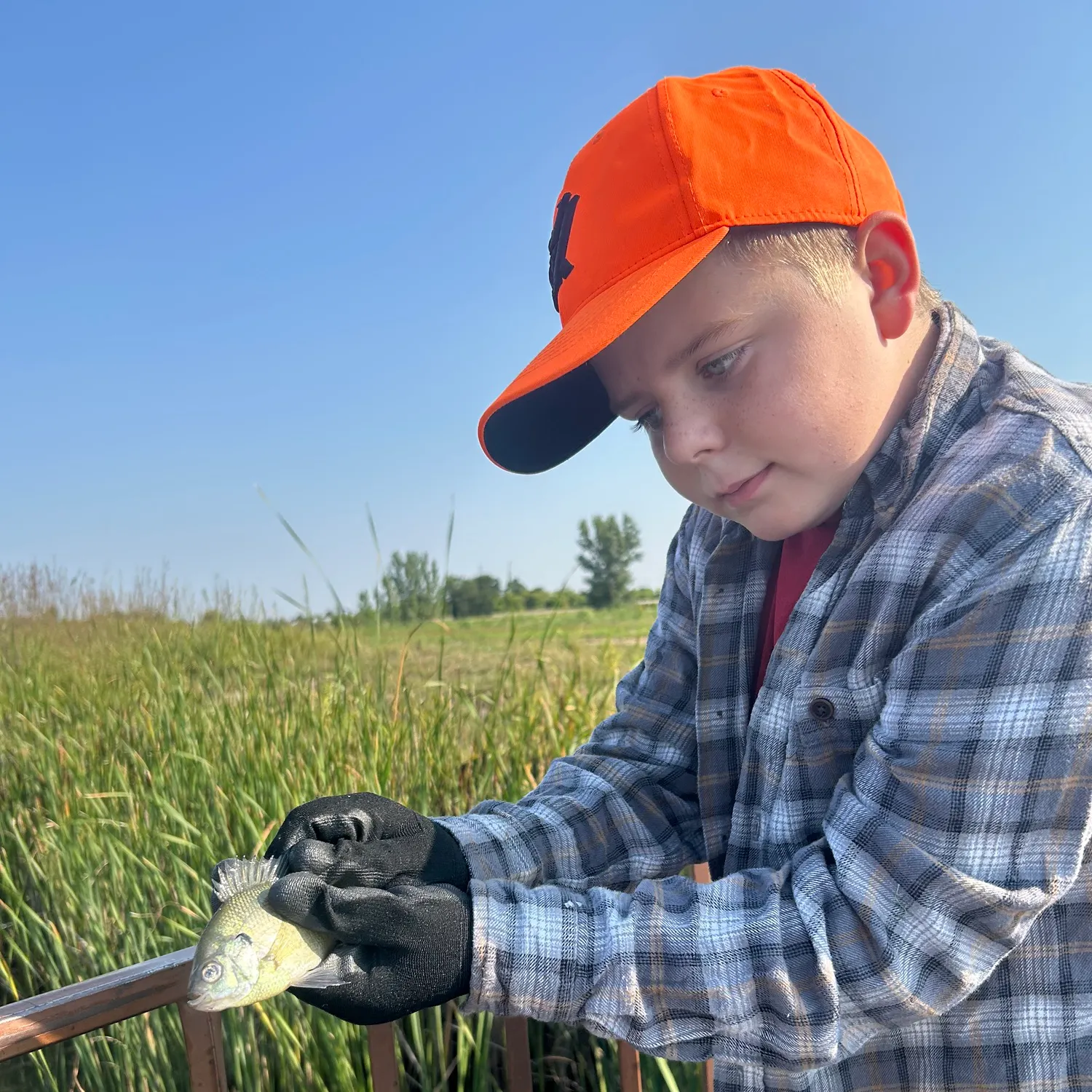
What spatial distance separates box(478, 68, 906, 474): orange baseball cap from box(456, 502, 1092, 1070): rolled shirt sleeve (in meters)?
0.47

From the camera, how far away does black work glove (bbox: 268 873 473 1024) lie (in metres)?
0.87

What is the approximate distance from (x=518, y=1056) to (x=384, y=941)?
2.39ft

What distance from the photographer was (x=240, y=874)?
3.13 ft

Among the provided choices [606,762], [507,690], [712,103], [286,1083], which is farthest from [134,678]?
[712,103]

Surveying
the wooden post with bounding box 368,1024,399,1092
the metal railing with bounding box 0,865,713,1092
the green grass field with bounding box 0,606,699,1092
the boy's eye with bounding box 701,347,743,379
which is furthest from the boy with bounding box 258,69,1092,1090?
the green grass field with bounding box 0,606,699,1092

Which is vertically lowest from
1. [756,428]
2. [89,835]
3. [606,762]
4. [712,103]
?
[89,835]

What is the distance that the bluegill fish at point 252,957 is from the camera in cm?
85

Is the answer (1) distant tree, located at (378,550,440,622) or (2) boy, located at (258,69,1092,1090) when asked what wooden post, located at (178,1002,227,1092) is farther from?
(1) distant tree, located at (378,550,440,622)

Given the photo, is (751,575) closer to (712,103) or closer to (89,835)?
(712,103)

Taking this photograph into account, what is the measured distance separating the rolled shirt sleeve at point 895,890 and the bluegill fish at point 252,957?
0.57 ft

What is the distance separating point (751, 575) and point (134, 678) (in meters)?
3.09

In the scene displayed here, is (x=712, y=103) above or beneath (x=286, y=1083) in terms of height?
above

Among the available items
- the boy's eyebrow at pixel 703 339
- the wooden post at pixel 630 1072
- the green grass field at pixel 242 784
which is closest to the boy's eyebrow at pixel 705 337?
the boy's eyebrow at pixel 703 339

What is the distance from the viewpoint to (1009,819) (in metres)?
0.82
